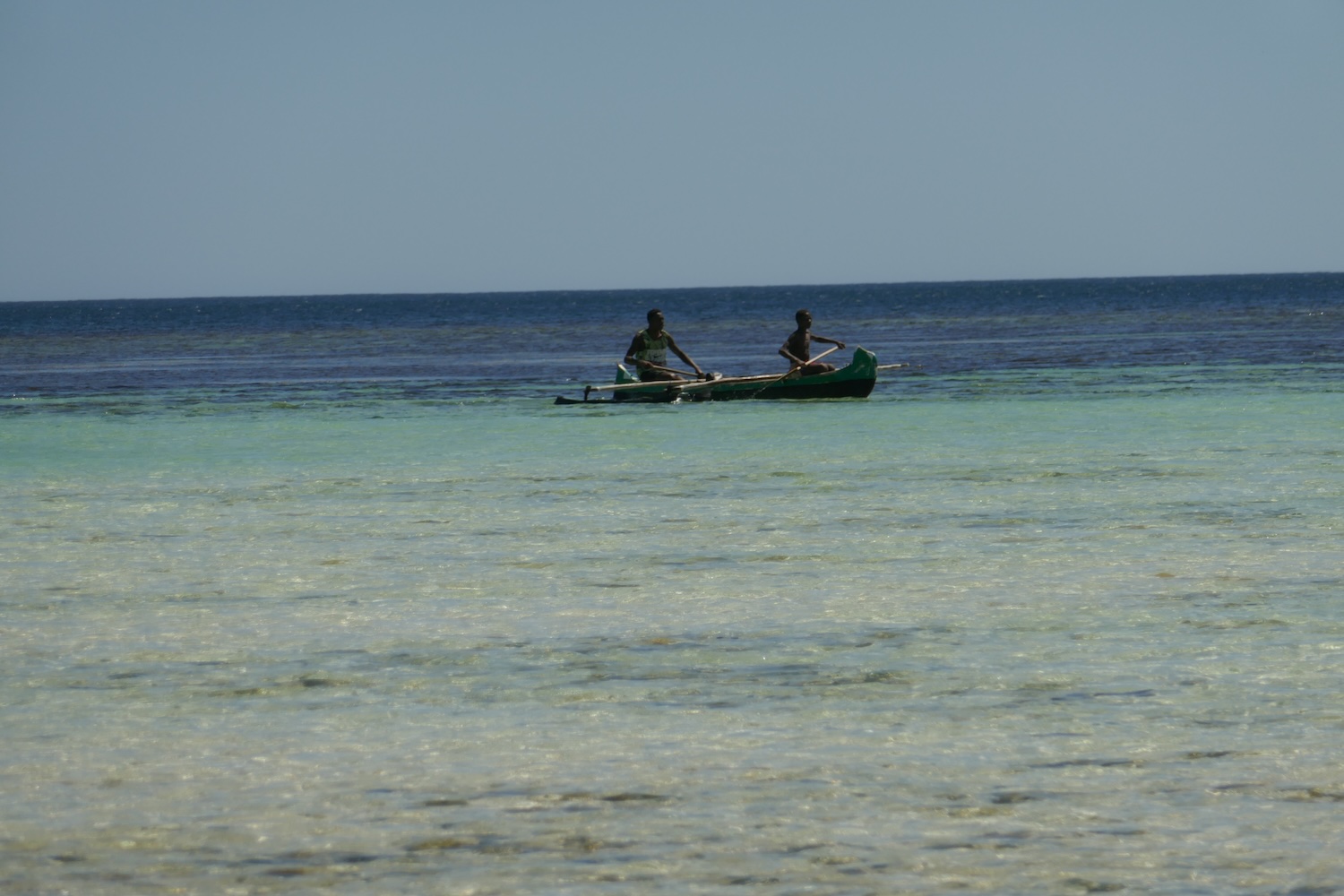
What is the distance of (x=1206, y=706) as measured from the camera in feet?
21.1

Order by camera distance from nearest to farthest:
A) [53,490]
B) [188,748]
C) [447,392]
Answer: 1. [188,748]
2. [53,490]
3. [447,392]

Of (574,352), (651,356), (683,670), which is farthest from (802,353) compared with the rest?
(574,352)

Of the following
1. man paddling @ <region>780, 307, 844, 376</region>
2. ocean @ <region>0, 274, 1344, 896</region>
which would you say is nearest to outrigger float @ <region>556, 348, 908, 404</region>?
man paddling @ <region>780, 307, 844, 376</region>

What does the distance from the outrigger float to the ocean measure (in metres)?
7.54

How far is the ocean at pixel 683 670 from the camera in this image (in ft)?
16.1

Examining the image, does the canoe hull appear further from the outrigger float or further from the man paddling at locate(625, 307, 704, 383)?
the man paddling at locate(625, 307, 704, 383)

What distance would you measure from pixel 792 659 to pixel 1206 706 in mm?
1720

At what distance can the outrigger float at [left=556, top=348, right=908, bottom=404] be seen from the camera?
26047 mm

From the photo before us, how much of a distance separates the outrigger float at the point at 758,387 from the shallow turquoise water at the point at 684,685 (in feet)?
35.6

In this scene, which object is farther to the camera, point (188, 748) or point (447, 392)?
point (447, 392)

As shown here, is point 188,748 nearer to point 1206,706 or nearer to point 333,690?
point 333,690

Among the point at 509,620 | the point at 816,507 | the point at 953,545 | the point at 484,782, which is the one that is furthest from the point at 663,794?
the point at 816,507

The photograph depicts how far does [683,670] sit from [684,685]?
0.98ft

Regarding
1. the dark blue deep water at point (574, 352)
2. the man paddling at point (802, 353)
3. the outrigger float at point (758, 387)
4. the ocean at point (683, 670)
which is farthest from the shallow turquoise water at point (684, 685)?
the dark blue deep water at point (574, 352)
